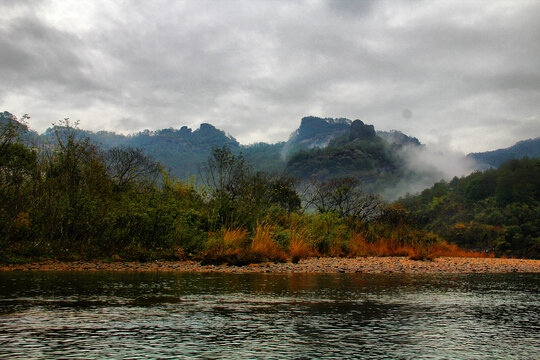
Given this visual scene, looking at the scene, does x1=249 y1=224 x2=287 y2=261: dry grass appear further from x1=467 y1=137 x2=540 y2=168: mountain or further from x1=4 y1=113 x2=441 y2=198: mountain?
x1=467 y1=137 x2=540 y2=168: mountain

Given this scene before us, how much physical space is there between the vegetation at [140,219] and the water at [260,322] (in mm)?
4817

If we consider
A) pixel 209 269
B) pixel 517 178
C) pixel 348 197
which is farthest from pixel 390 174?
pixel 209 269

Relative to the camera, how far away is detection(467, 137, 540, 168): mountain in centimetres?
15238

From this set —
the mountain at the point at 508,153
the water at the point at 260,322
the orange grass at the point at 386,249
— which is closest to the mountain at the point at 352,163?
the mountain at the point at 508,153

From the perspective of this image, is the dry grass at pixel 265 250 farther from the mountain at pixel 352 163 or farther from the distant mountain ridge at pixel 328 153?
the mountain at pixel 352 163

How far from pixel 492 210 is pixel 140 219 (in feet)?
A: 160

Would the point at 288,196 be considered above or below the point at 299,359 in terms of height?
above

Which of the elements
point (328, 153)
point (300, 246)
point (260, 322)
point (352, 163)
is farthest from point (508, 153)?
point (260, 322)

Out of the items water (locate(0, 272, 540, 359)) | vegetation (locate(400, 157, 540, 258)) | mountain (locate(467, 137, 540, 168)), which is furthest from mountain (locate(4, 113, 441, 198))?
water (locate(0, 272, 540, 359))

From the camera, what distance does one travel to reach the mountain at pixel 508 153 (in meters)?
152

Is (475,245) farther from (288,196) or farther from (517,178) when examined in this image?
(288,196)

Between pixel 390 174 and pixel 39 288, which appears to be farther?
pixel 390 174

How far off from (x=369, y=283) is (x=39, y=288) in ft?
15.7

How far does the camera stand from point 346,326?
3.58 meters
